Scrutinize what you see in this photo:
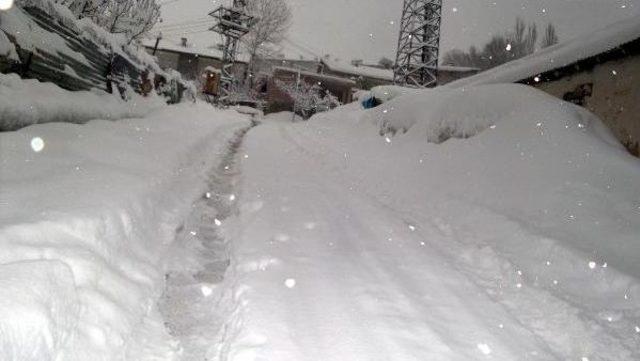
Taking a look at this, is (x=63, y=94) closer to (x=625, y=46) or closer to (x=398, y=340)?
(x=398, y=340)

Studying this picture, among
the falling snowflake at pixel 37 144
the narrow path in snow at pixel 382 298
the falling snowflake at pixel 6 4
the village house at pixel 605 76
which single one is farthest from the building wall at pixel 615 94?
the falling snowflake at pixel 6 4

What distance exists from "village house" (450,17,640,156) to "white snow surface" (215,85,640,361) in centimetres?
120

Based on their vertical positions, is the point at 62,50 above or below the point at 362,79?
below

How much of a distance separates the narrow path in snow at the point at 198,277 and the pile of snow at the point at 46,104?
94.4 inches

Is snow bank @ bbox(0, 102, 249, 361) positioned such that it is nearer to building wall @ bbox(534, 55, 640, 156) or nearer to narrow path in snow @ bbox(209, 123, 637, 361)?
narrow path in snow @ bbox(209, 123, 637, 361)

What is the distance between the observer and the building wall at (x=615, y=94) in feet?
28.3

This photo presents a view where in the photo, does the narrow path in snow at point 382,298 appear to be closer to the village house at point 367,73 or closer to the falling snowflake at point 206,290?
the falling snowflake at point 206,290

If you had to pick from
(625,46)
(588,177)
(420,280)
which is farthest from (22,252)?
(625,46)

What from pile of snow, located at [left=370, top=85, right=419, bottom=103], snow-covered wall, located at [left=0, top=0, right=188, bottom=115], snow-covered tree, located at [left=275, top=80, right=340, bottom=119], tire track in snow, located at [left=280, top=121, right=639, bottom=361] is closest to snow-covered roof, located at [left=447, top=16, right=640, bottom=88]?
pile of snow, located at [left=370, top=85, right=419, bottom=103]

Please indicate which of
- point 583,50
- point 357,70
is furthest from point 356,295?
point 357,70

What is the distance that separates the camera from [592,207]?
17.8 ft

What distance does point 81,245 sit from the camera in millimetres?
3100

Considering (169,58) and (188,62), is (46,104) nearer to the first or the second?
(188,62)

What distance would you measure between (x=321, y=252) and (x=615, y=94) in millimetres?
8193
